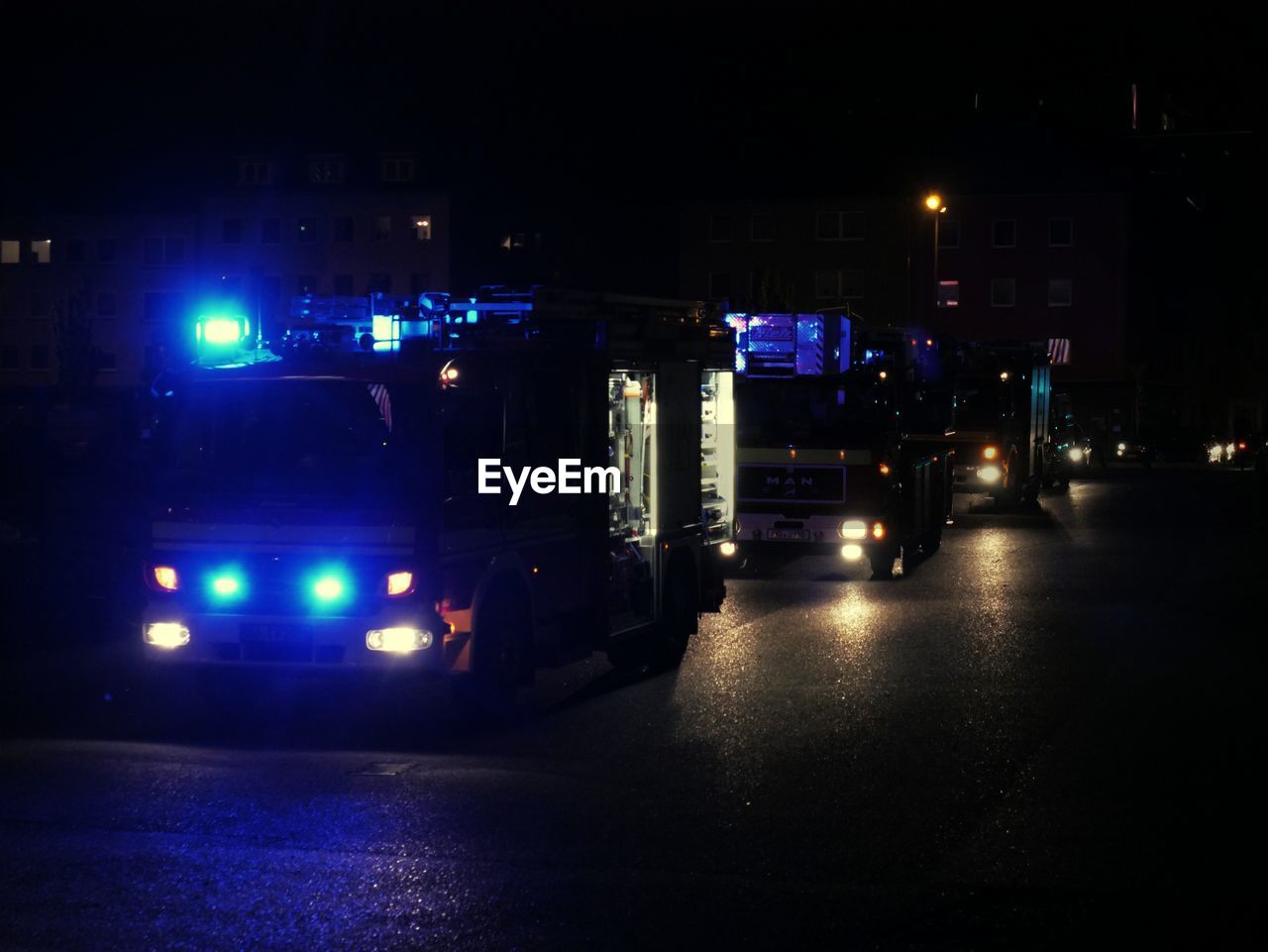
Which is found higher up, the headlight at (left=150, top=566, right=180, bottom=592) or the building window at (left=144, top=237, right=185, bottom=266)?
the building window at (left=144, top=237, right=185, bottom=266)

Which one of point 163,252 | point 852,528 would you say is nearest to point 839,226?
point 163,252

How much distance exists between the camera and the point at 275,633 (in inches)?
443

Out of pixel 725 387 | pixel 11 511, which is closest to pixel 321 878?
pixel 725 387

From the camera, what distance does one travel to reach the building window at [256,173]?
8606 centimetres

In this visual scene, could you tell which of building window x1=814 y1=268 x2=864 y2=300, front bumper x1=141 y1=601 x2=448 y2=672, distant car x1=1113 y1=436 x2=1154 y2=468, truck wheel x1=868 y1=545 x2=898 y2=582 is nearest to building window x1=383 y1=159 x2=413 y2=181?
building window x1=814 y1=268 x2=864 y2=300

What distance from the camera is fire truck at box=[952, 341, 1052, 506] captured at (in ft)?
118

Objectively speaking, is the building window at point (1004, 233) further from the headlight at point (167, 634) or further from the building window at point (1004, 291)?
the headlight at point (167, 634)

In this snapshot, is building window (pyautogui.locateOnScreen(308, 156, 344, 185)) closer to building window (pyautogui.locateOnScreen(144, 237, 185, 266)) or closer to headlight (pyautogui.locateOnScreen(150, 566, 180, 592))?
building window (pyautogui.locateOnScreen(144, 237, 185, 266))

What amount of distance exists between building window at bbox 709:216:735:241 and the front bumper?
75.7 meters

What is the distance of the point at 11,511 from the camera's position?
94.6 ft

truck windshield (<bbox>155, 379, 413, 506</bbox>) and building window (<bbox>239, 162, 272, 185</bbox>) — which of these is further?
building window (<bbox>239, 162, 272, 185</bbox>)

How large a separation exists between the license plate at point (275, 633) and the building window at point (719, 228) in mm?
75860

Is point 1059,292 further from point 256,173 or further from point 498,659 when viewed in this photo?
point 498,659

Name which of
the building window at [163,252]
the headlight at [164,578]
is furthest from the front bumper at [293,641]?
the building window at [163,252]
